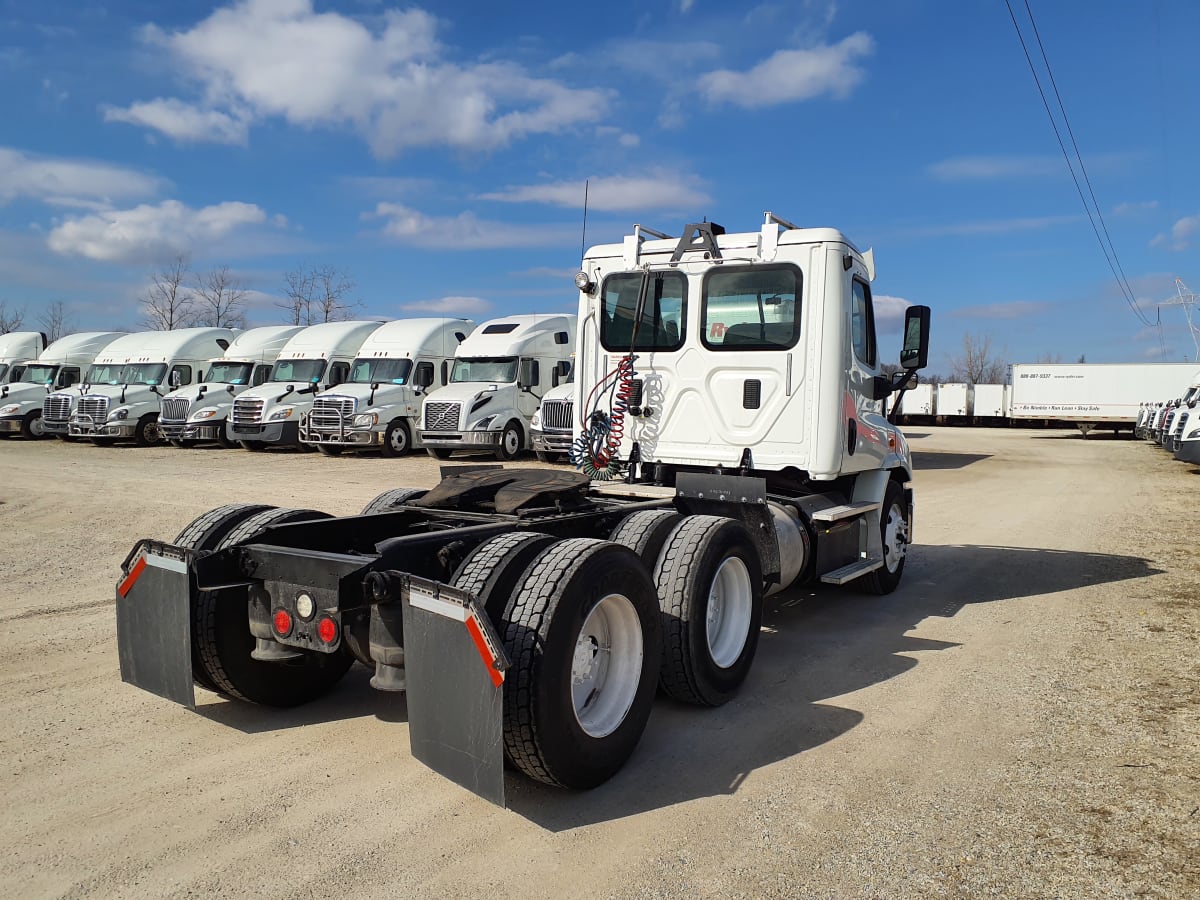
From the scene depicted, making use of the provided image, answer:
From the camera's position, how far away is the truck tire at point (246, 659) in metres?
4.14

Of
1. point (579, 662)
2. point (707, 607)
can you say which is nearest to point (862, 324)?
point (707, 607)

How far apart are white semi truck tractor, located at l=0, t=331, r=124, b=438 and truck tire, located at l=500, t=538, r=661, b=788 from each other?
27.4 m

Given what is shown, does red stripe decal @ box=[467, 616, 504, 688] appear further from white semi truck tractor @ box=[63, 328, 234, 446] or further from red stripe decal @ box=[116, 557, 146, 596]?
white semi truck tractor @ box=[63, 328, 234, 446]

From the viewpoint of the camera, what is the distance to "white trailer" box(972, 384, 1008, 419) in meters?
50.1

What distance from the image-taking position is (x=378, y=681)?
364 centimetres

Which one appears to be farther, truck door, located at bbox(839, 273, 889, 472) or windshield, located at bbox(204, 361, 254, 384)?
windshield, located at bbox(204, 361, 254, 384)

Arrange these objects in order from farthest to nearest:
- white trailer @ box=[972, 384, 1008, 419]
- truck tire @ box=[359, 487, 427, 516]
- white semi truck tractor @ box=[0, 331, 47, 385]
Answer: white trailer @ box=[972, 384, 1008, 419] < white semi truck tractor @ box=[0, 331, 47, 385] < truck tire @ box=[359, 487, 427, 516]

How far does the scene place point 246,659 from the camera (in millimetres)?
4312

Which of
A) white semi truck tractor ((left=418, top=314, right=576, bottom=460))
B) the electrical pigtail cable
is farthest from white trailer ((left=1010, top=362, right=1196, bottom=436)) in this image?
the electrical pigtail cable

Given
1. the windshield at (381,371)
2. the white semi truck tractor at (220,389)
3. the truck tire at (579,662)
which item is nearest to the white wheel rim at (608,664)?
the truck tire at (579,662)

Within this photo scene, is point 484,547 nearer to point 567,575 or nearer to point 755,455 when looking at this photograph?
point 567,575

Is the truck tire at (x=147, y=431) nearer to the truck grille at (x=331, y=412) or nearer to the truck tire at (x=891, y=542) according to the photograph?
the truck grille at (x=331, y=412)

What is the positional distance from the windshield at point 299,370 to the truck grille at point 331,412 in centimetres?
215

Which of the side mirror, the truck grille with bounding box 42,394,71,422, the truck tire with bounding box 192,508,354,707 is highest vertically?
the side mirror
